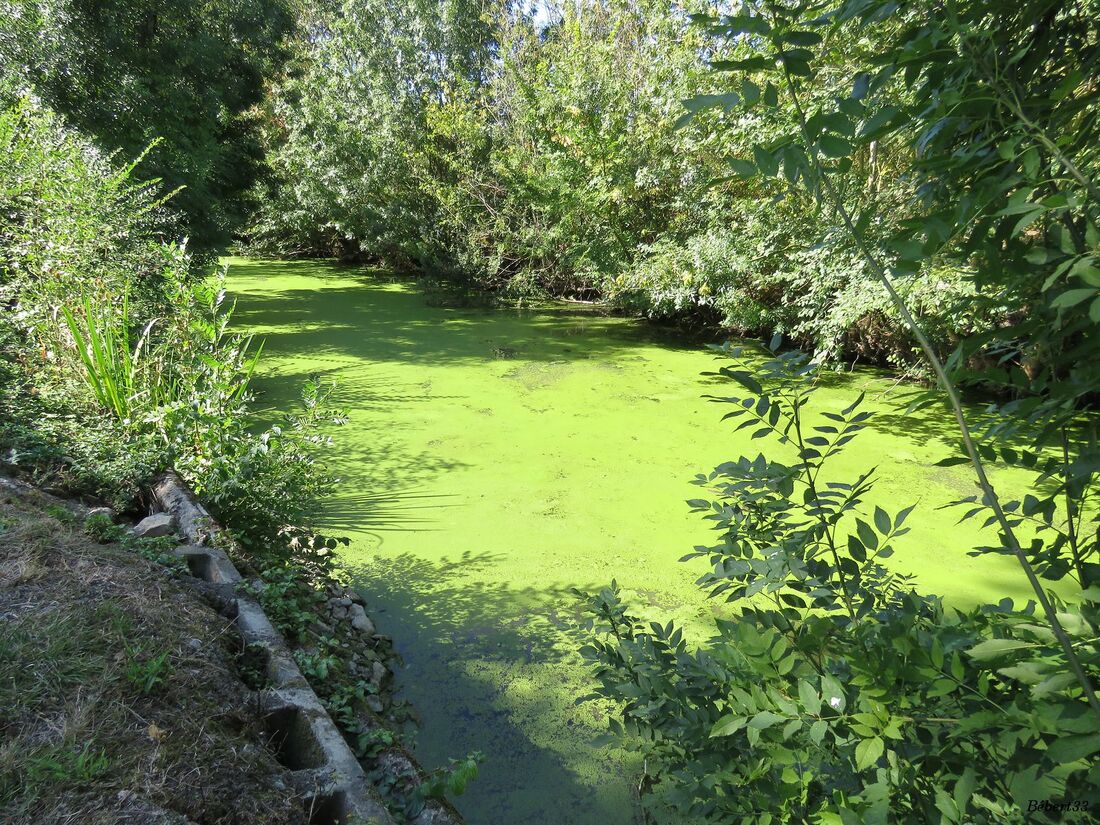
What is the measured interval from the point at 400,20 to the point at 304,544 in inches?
372

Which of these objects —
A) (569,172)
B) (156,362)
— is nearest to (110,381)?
(156,362)

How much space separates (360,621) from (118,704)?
1095 millimetres

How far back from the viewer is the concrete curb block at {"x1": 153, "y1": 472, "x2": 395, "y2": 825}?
43.3 inches

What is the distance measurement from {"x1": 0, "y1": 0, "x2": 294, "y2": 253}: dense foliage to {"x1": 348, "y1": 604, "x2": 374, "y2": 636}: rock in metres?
3.98

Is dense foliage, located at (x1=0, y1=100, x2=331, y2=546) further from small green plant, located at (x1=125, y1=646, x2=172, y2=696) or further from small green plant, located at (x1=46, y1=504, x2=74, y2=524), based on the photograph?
small green plant, located at (x1=125, y1=646, x2=172, y2=696)

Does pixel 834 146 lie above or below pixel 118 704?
above

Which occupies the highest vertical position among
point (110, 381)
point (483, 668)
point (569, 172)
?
point (569, 172)

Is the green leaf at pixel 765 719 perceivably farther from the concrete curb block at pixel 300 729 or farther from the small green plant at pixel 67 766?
the small green plant at pixel 67 766

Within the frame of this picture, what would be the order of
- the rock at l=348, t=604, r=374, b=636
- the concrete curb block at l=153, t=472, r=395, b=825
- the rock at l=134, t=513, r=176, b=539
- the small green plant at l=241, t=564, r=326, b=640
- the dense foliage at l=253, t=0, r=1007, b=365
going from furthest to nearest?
the dense foliage at l=253, t=0, r=1007, b=365
the rock at l=348, t=604, r=374, b=636
the rock at l=134, t=513, r=176, b=539
the small green plant at l=241, t=564, r=326, b=640
the concrete curb block at l=153, t=472, r=395, b=825

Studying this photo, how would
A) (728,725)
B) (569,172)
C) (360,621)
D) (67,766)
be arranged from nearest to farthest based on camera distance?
1. (728,725)
2. (67,766)
3. (360,621)
4. (569,172)

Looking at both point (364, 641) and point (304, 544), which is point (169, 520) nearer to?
point (304, 544)

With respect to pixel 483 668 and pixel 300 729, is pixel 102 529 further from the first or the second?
pixel 483 668

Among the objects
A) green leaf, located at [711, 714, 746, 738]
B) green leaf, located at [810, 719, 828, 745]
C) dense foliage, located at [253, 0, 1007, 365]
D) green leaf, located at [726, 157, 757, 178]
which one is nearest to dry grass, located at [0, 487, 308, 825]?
green leaf, located at [711, 714, 746, 738]

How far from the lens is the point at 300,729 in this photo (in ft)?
4.20
